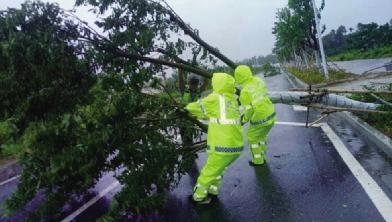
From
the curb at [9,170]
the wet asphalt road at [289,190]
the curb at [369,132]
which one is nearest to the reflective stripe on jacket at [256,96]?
the wet asphalt road at [289,190]

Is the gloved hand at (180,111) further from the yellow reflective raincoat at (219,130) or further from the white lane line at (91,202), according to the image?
the white lane line at (91,202)

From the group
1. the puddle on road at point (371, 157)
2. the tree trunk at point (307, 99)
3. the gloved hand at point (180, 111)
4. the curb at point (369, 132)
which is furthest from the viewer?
the tree trunk at point (307, 99)

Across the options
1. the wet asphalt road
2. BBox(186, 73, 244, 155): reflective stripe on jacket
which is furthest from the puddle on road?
BBox(186, 73, 244, 155): reflective stripe on jacket

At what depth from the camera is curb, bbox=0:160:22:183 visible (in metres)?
9.41

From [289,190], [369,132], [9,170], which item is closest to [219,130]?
[289,190]

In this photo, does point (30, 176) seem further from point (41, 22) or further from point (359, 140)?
point (359, 140)

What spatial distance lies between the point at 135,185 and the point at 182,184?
1.67m

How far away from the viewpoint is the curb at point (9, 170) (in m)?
9.41

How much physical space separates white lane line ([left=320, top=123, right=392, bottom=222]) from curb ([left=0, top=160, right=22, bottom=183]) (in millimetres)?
6830

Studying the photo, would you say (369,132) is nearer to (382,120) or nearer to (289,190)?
(382,120)

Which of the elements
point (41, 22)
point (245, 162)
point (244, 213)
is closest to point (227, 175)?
point (245, 162)

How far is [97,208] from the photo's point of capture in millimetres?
6012

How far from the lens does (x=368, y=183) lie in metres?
5.39

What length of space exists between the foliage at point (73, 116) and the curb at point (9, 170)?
→ 4.56 meters
